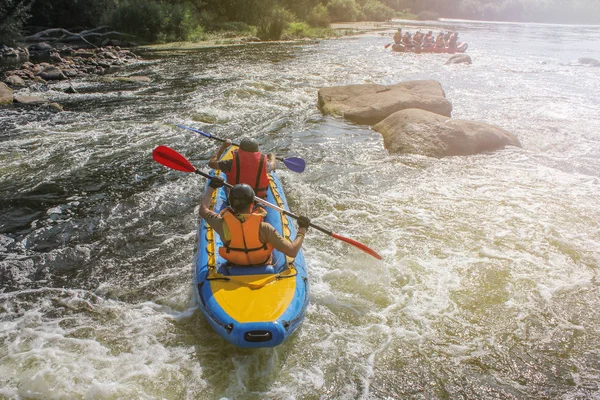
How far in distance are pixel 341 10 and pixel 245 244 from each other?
35800 mm

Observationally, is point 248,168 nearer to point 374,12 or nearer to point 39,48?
point 39,48

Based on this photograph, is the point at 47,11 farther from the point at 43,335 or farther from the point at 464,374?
the point at 464,374

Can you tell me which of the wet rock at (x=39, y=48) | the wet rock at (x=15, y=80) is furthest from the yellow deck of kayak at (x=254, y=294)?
the wet rock at (x=39, y=48)

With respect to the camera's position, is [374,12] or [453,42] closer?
[453,42]

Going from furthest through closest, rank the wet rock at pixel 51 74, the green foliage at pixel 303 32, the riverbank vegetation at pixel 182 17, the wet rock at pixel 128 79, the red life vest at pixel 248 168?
the green foliage at pixel 303 32, the riverbank vegetation at pixel 182 17, the wet rock at pixel 51 74, the wet rock at pixel 128 79, the red life vest at pixel 248 168

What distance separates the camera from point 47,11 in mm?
Result: 20734

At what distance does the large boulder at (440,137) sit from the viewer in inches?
292

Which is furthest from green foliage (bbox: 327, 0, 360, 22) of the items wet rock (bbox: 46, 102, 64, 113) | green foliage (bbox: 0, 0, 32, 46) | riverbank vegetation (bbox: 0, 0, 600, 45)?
wet rock (bbox: 46, 102, 64, 113)

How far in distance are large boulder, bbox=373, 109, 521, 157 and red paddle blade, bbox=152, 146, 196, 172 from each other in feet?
13.6

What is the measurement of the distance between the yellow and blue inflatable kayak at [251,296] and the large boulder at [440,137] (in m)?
4.30

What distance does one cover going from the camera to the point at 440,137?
748 cm

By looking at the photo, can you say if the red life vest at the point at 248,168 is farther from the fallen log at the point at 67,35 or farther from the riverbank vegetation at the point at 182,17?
the fallen log at the point at 67,35

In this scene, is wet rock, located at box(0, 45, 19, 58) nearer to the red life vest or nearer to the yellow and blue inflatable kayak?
the red life vest

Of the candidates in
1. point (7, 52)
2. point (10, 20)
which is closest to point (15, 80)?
point (7, 52)
